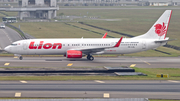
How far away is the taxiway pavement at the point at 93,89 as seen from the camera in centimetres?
2823

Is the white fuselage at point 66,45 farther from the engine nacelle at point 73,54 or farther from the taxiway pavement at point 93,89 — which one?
the taxiway pavement at point 93,89

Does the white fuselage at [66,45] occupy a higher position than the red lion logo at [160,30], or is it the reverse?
the red lion logo at [160,30]

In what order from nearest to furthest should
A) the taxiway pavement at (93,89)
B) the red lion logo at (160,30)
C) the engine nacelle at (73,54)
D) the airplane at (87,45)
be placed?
the taxiway pavement at (93,89) < the engine nacelle at (73,54) < the airplane at (87,45) < the red lion logo at (160,30)

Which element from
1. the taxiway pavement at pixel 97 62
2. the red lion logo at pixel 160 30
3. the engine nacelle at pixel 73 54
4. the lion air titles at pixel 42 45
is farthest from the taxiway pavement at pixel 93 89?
the red lion logo at pixel 160 30

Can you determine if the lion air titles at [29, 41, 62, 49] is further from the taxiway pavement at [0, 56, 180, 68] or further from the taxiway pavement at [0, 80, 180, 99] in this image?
the taxiway pavement at [0, 80, 180, 99]

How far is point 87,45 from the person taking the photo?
51.8 m

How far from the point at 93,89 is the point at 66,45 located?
71.7 ft

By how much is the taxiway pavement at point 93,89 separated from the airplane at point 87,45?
16.7 meters

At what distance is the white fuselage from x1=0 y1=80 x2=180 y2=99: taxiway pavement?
17723 mm

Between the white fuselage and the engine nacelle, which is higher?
the white fuselage

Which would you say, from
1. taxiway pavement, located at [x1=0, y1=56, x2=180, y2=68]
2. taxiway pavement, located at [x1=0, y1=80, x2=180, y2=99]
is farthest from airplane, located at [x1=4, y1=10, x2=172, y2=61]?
taxiway pavement, located at [x1=0, y1=80, x2=180, y2=99]

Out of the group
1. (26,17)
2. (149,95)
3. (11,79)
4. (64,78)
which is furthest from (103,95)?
(26,17)

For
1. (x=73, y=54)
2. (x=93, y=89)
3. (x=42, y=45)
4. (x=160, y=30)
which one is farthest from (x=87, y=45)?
(x=93, y=89)

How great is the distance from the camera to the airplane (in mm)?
50500
